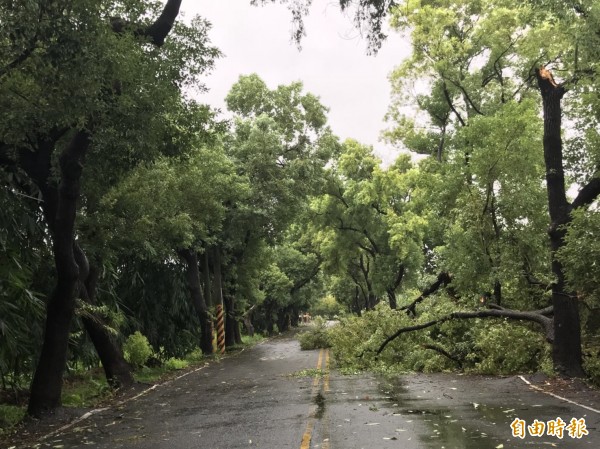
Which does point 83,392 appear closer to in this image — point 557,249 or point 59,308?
point 59,308

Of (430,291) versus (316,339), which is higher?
(430,291)

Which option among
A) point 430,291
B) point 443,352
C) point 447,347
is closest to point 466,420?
point 443,352

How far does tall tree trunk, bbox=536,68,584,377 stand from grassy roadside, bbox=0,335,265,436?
1014 cm

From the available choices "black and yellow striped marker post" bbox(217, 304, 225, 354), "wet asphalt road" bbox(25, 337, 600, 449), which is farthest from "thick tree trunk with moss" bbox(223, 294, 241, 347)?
"wet asphalt road" bbox(25, 337, 600, 449)

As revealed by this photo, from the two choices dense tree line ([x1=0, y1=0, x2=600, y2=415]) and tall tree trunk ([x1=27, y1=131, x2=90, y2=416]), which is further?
tall tree trunk ([x1=27, y1=131, x2=90, y2=416])

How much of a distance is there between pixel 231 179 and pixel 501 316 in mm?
13540

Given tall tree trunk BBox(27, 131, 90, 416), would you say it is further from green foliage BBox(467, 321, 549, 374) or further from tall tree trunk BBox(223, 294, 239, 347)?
tall tree trunk BBox(223, 294, 239, 347)

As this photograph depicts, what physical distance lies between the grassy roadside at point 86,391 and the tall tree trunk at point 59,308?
559 mm

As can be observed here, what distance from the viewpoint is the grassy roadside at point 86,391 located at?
10938 mm

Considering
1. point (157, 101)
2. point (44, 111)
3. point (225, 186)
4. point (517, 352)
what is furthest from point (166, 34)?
point (225, 186)

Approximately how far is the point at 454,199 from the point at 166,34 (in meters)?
11.4

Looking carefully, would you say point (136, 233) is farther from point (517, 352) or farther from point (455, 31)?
point (455, 31)

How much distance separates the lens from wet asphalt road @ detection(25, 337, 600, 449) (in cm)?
731

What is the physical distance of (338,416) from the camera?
9.08 meters
